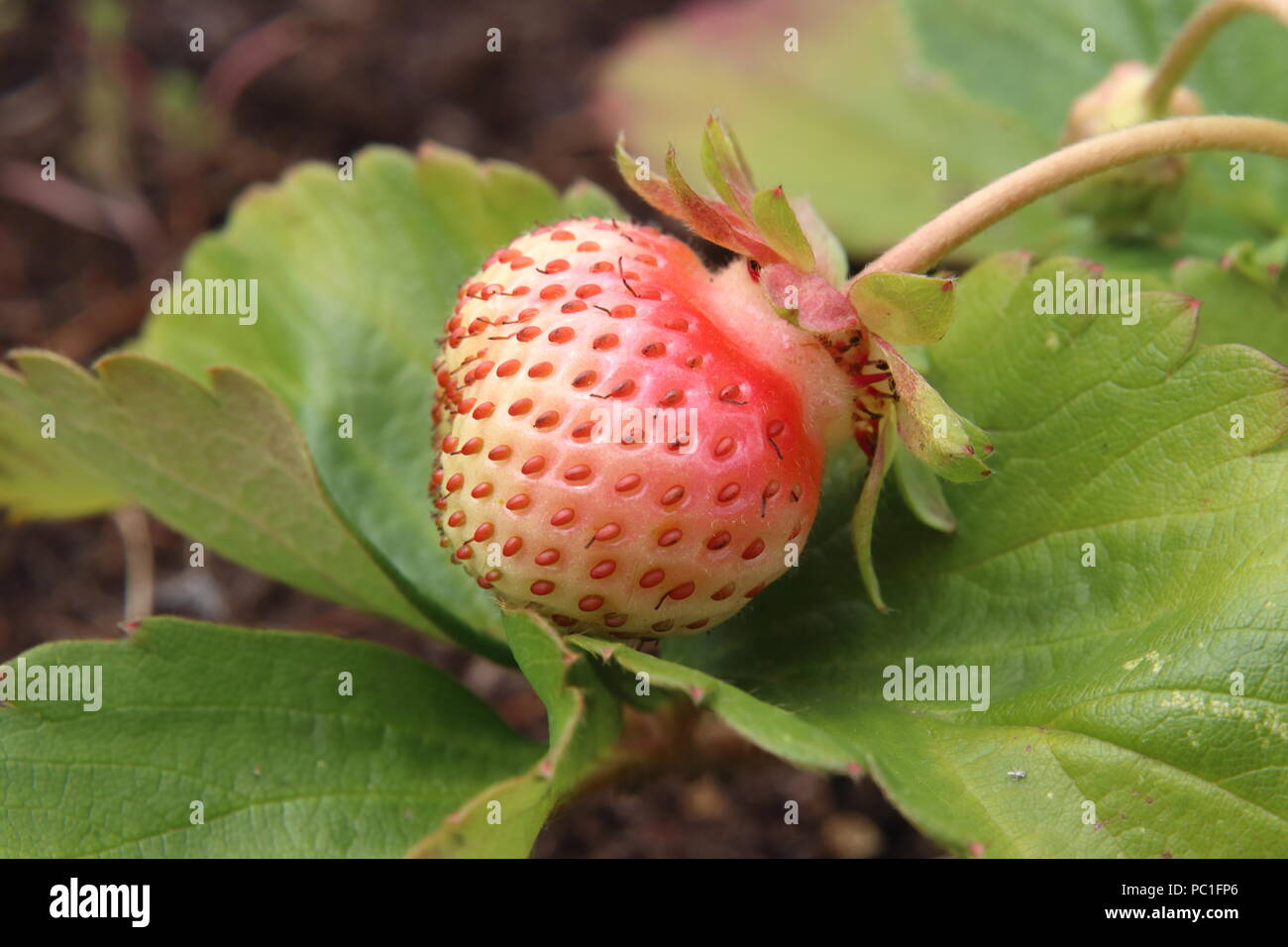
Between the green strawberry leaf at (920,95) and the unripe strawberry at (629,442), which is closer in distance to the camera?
the unripe strawberry at (629,442)

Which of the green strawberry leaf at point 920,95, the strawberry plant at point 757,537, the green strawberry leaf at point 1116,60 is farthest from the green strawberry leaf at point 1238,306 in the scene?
the green strawberry leaf at point 1116,60

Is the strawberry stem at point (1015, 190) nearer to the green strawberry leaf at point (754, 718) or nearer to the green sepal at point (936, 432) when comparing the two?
the green sepal at point (936, 432)

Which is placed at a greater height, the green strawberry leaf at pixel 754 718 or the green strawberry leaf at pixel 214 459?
the green strawberry leaf at pixel 214 459

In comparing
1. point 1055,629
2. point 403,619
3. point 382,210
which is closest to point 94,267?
point 382,210

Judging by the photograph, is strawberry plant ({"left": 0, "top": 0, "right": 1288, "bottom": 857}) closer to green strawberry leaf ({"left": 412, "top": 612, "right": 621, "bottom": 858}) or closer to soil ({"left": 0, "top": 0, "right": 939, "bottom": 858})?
green strawberry leaf ({"left": 412, "top": 612, "right": 621, "bottom": 858})

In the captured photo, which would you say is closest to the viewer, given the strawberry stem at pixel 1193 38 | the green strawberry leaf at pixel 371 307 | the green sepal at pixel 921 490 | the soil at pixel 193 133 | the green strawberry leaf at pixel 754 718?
the green strawberry leaf at pixel 754 718

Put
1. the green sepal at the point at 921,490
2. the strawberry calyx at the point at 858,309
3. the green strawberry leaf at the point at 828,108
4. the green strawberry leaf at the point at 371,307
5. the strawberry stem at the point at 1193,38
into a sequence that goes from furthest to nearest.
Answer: the green strawberry leaf at the point at 828,108, the green strawberry leaf at the point at 371,307, the strawberry stem at the point at 1193,38, the green sepal at the point at 921,490, the strawberry calyx at the point at 858,309
